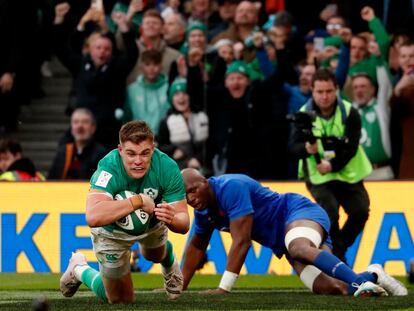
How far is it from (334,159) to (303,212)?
2203 mm

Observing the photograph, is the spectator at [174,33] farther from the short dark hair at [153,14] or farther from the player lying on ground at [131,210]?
the player lying on ground at [131,210]

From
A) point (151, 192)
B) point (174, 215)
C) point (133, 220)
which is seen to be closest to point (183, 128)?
point (151, 192)

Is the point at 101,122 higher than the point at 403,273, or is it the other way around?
the point at 101,122

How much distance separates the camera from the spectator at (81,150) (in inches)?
674

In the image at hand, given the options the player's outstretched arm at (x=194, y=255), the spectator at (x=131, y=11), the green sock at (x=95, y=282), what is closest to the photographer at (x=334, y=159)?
the player's outstretched arm at (x=194, y=255)

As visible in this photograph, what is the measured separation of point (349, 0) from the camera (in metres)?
17.7

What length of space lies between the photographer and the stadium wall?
79.0 inches

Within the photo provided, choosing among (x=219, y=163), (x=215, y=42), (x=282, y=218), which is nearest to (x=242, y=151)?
(x=219, y=163)

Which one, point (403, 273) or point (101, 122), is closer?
point (403, 273)

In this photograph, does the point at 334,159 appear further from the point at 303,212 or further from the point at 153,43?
the point at 153,43

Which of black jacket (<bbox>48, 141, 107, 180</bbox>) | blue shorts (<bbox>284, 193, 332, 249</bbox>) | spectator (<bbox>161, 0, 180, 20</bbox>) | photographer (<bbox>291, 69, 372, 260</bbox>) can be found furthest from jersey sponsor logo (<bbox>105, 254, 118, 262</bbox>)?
spectator (<bbox>161, 0, 180, 20</bbox>)

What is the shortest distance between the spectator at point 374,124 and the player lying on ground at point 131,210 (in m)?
6.26

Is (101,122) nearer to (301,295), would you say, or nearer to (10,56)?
(10,56)

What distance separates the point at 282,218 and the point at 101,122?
624cm
